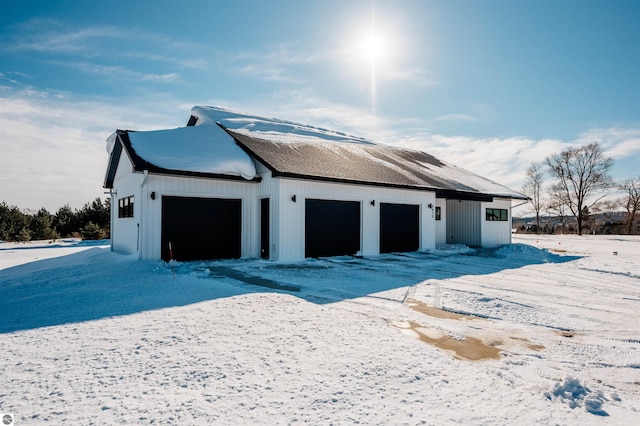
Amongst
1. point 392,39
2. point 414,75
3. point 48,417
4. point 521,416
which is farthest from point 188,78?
point 521,416

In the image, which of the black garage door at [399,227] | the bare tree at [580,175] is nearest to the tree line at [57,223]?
the black garage door at [399,227]

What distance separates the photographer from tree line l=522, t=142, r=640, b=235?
3356 centimetres

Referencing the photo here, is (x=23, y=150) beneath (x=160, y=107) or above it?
beneath

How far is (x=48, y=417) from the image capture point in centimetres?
234

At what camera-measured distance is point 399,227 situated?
14.0 metres

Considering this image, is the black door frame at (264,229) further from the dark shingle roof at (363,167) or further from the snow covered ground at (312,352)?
the snow covered ground at (312,352)

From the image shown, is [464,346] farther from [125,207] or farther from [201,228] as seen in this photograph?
[125,207]

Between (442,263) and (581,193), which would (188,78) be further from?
(581,193)

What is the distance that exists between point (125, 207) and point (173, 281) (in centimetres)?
666

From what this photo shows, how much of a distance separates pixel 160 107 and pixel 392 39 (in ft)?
29.8

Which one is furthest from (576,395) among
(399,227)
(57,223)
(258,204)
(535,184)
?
(535,184)

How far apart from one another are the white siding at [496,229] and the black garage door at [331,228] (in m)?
8.35

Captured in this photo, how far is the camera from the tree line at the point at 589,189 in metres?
33.6

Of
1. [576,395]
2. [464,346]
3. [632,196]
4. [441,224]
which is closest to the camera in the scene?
[576,395]
